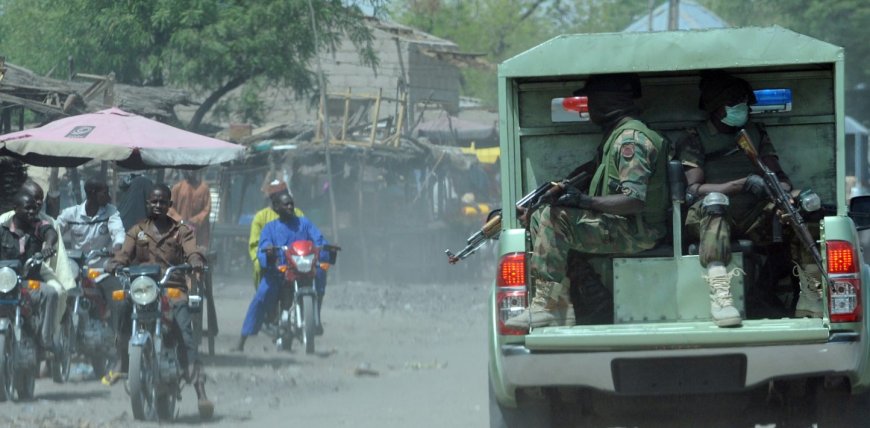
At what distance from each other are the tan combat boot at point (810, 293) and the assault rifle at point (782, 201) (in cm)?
10

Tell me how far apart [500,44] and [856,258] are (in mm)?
55976

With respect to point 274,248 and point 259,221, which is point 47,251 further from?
point 259,221

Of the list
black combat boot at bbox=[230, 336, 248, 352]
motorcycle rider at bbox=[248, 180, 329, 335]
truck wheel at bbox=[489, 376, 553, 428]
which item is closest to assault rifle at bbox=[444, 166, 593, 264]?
truck wheel at bbox=[489, 376, 553, 428]

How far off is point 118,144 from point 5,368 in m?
2.82

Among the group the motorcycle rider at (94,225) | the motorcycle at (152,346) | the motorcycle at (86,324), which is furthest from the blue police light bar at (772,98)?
the motorcycle rider at (94,225)

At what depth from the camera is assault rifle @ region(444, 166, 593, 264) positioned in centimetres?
647

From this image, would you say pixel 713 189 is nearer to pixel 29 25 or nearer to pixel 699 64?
pixel 699 64

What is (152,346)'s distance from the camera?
9.49 meters

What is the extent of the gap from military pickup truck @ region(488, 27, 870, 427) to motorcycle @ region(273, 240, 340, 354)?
266 inches

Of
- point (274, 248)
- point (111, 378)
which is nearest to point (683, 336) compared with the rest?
point (111, 378)

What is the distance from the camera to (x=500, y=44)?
6159cm

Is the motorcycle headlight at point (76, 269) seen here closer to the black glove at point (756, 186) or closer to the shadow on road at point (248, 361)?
the shadow on road at point (248, 361)

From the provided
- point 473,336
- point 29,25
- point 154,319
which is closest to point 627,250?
point 154,319

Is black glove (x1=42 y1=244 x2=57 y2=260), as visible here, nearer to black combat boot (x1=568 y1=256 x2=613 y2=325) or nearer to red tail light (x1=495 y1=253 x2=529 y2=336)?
black combat boot (x1=568 y1=256 x2=613 y2=325)
